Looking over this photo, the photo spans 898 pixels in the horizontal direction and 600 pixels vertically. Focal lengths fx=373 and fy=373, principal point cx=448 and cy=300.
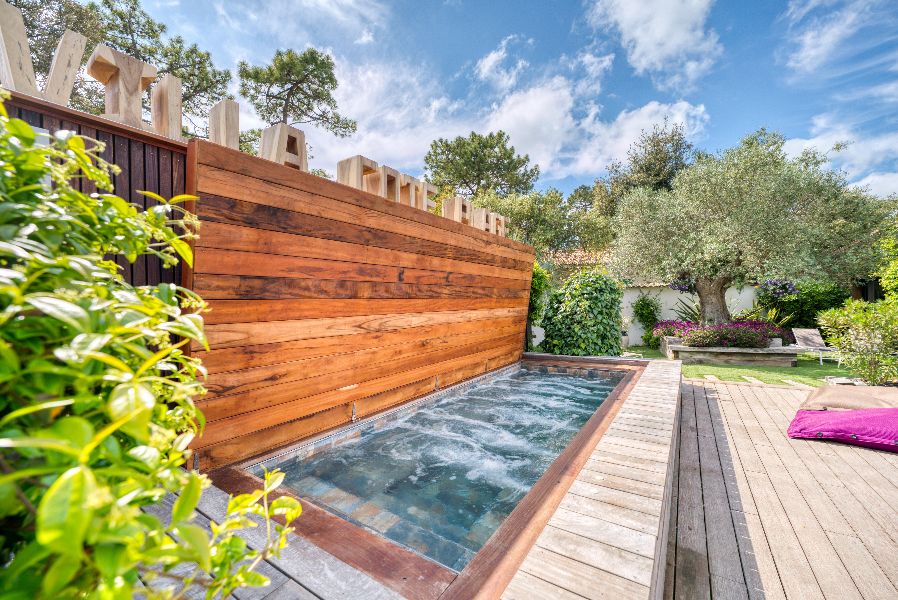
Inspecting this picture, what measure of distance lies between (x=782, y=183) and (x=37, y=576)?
11.4m

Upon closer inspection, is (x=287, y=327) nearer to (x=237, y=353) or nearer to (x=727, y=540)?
(x=237, y=353)

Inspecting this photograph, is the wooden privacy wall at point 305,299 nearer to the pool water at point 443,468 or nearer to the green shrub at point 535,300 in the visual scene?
the pool water at point 443,468

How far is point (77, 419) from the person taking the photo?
33 cm

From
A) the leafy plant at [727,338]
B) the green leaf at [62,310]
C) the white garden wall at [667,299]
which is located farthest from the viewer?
the white garden wall at [667,299]

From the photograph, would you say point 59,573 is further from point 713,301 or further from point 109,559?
point 713,301

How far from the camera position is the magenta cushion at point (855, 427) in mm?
2786

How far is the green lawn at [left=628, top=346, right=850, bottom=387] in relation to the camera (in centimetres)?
618

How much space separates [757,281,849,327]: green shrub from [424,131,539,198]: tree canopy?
36.4 ft

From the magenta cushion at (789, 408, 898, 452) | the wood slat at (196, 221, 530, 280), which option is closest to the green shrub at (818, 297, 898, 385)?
the magenta cushion at (789, 408, 898, 452)

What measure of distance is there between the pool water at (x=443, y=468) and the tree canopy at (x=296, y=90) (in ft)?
39.3

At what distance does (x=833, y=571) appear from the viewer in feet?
5.32

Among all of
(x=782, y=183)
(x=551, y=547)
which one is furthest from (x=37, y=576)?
(x=782, y=183)

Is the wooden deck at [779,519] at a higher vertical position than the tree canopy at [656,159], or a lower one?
lower

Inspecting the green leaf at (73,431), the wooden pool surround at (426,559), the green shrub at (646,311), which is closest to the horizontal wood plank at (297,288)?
the wooden pool surround at (426,559)
